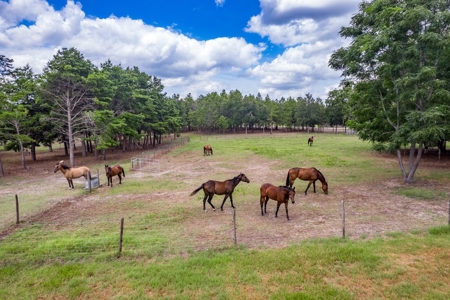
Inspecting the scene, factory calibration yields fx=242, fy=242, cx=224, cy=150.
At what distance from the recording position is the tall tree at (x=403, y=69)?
461 inches

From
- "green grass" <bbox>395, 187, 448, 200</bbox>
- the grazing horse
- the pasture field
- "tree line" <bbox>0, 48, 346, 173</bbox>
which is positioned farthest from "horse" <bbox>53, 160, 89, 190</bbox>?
"green grass" <bbox>395, 187, 448, 200</bbox>

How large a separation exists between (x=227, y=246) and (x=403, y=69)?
13.3m

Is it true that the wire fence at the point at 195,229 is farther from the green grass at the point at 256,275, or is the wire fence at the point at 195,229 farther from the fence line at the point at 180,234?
the green grass at the point at 256,275

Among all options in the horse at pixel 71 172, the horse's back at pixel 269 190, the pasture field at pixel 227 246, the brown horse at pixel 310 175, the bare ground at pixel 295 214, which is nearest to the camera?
the pasture field at pixel 227 246

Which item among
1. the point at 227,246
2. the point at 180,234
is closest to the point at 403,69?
the point at 227,246

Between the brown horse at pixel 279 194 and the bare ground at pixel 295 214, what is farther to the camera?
the brown horse at pixel 279 194

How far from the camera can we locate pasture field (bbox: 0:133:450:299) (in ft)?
17.8

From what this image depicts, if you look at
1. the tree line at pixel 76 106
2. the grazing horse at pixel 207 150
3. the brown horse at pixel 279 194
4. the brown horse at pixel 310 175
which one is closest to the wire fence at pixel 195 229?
the brown horse at pixel 279 194

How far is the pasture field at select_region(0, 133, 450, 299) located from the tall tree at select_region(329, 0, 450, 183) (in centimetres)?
339

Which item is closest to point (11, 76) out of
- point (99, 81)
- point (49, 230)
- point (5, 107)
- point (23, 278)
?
point (5, 107)

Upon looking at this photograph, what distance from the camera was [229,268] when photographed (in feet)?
20.1

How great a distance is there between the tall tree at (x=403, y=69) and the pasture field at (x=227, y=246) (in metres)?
3.39

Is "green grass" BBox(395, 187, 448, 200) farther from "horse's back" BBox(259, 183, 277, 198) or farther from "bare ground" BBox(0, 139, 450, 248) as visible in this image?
"horse's back" BBox(259, 183, 277, 198)

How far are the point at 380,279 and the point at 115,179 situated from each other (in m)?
16.9
